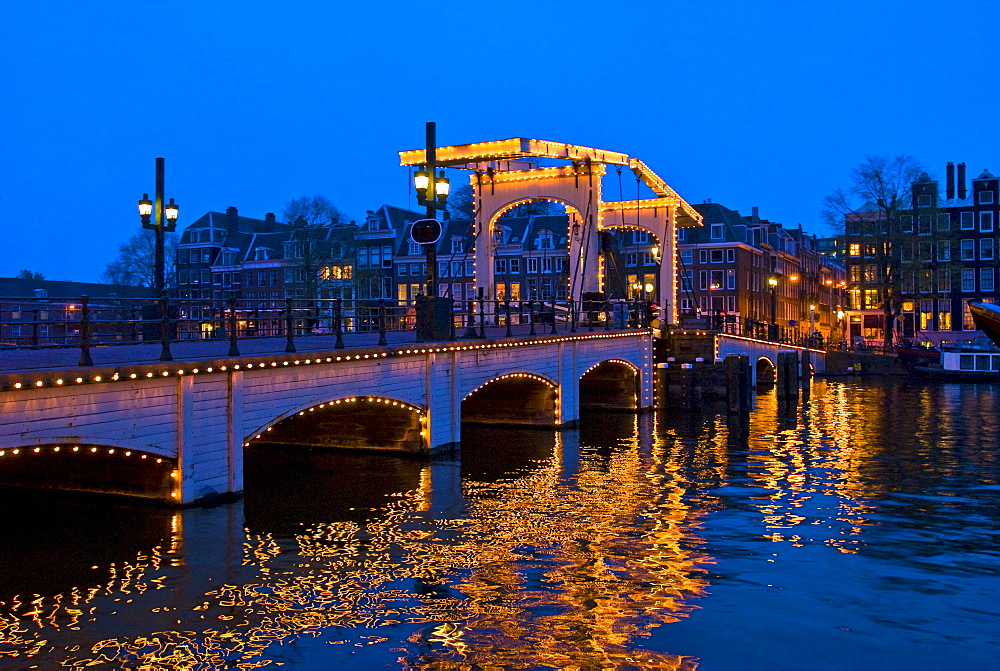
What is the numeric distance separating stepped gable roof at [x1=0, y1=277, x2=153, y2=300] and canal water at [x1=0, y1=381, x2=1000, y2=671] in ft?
152

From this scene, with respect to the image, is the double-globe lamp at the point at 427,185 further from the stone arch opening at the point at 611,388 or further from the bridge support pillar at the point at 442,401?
the stone arch opening at the point at 611,388

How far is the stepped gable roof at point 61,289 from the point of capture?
58.3m

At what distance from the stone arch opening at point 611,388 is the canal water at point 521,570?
11880 millimetres

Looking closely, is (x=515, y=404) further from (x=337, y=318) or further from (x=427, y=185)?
(x=337, y=318)

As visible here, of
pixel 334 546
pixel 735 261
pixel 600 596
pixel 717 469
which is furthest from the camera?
pixel 735 261

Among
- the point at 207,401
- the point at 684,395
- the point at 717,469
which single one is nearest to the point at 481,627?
the point at 207,401

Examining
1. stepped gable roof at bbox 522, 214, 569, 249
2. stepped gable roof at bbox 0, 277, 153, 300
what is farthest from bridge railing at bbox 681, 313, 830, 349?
stepped gable roof at bbox 0, 277, 153, 300

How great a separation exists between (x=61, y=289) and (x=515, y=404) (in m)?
50.7

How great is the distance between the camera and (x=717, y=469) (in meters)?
20.0

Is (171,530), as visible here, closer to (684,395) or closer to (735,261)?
(684,395)

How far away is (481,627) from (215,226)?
245 feet

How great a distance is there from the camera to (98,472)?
14875mm

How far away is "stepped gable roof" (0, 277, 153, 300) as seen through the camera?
58.3m

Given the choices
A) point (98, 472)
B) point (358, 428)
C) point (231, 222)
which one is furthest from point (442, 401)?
point (231, 222)
